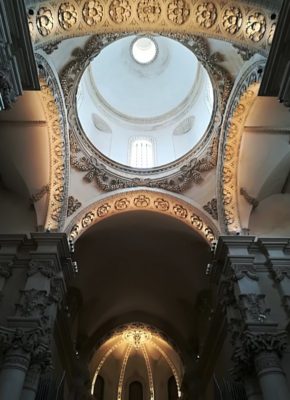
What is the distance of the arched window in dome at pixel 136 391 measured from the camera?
2178cm

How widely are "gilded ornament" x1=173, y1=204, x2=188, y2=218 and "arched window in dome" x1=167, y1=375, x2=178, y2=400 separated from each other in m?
13.1

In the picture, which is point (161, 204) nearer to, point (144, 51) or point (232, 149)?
point (232, 149)

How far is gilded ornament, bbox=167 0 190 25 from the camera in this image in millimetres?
6766

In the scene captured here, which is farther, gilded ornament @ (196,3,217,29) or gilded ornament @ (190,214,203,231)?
gilded ornament @ (190,214,203,231)

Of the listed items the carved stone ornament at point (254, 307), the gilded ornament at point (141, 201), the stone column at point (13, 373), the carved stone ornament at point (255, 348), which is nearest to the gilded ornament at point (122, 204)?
the gilded ornament at point (141, 201)

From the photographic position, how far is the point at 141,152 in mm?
14578

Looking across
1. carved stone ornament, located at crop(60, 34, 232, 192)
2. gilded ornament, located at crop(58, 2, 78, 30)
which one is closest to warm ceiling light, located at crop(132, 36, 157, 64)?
carved stone ornament, located at crop(60, 34, 232, 192)

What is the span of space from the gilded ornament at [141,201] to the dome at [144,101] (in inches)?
75.7

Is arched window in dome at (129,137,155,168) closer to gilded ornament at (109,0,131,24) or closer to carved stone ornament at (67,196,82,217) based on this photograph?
carved stone ornament at (67,196,82,217)

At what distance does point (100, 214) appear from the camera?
38.7 feet

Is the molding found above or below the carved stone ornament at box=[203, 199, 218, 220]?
below

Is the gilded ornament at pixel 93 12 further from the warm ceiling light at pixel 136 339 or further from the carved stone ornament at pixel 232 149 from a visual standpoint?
the warm ceiling light at pixel 136 339

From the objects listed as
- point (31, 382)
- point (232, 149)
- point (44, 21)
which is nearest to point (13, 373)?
point (31, 382)

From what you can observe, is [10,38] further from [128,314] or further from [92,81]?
[128,314]
